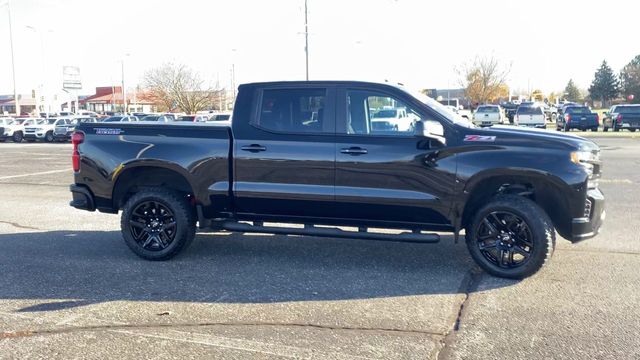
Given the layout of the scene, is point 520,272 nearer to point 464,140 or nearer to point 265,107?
point 464,140

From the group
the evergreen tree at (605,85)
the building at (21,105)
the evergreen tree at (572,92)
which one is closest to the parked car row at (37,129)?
the building at (21,105)

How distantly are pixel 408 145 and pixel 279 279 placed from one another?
1794 mm

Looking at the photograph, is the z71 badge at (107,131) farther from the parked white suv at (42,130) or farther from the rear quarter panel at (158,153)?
the parked white suv at (42,130)

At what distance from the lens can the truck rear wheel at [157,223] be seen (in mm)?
6086

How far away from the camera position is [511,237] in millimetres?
5445

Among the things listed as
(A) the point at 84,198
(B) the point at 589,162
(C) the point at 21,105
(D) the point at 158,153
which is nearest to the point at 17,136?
(A) the point at 84,198

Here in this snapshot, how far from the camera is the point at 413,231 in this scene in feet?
18.8

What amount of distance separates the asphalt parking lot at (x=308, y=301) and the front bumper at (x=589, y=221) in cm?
42

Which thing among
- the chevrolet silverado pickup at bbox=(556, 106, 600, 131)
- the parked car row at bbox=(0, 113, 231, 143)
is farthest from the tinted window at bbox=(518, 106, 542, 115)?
the parked car row at bbox=(0, 113, 231, 143)

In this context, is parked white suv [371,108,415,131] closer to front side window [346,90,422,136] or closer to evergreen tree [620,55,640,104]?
front side window [346,90,422,136]

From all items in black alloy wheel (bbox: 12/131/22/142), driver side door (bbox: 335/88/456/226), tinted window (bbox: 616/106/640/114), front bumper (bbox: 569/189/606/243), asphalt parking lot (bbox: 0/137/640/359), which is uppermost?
tinted window (bbox: 616/106/640/114)

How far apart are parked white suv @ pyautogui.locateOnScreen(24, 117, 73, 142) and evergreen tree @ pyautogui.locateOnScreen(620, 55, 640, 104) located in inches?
3150

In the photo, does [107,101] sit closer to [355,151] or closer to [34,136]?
[34,136]

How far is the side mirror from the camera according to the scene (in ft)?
17.2
